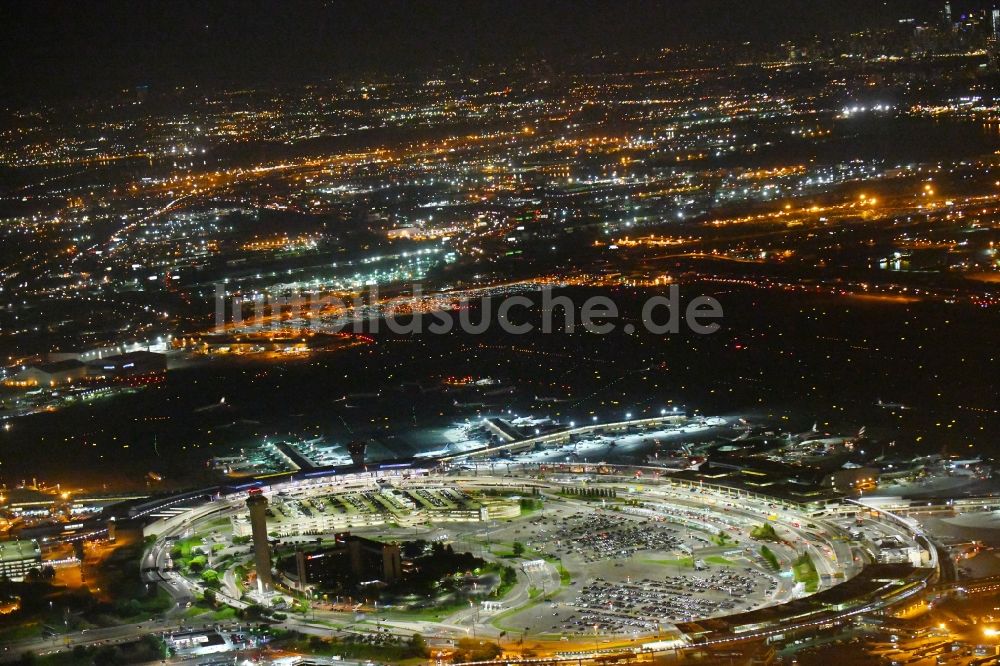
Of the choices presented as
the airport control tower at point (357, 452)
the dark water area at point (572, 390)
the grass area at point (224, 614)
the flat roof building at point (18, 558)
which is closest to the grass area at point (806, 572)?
the dark water area at point (572, 390)

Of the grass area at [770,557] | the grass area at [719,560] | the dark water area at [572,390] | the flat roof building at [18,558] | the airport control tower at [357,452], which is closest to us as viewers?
the grass area at [770,557]

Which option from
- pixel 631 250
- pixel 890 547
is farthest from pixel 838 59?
pixel 890 547

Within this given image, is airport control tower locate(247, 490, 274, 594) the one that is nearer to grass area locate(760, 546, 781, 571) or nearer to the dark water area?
grass area locate(760, 546, 781, 571)

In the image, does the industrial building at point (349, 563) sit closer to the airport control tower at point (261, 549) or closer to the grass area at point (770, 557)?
the airport control tower at point (261, 549)

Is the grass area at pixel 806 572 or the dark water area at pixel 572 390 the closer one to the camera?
the grass area at pixel 806 572

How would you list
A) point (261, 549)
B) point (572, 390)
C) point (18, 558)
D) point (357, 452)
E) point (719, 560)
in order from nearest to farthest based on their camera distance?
point (261, 549), point (719, 560), point (18, 558), point (357, 452), point (572, 390)

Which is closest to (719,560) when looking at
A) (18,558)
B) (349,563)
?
(349,563)

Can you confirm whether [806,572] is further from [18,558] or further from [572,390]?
[572,390]

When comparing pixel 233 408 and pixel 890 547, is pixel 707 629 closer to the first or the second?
pixel 890 547

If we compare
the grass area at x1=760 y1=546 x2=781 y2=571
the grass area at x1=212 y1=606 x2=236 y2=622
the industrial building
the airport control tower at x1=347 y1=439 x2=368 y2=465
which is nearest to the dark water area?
the airport control tower at x1=347 y1=439 x2=368 y2=465
